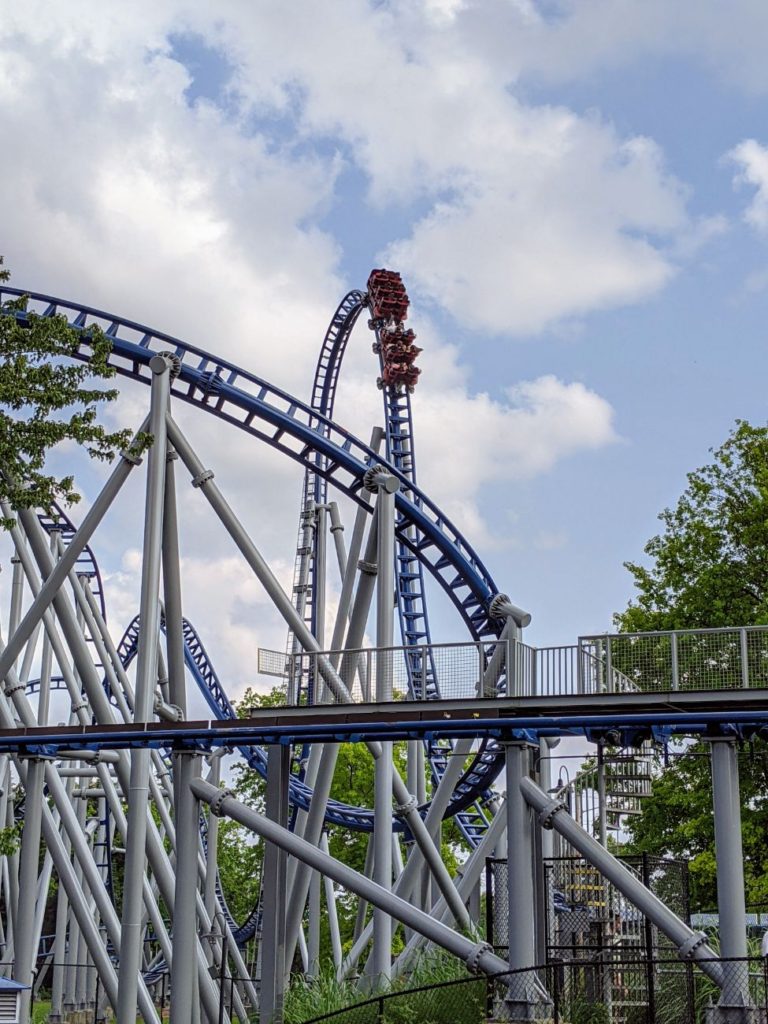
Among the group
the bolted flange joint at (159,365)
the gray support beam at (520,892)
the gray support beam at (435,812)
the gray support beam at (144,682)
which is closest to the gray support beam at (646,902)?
the gray support beam at (520,892)

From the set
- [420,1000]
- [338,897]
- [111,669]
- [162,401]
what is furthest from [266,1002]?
[338,897]

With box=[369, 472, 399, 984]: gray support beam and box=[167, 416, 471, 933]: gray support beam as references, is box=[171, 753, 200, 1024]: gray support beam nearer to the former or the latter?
box=[369, 472, 399, 984]: gray support beam

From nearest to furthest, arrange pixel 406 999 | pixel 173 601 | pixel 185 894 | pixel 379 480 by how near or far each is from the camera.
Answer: pixel 406 999, pixel 185 894, pixel 173 601, pixel 379 480

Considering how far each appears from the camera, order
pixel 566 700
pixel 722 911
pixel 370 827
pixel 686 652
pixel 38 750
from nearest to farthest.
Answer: pixel 722 911, pixel 566 700, pixel 38 750, pixel 686 652, pixel 370 827

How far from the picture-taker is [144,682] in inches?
723

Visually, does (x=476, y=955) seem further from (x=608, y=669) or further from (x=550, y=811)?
(x=608, y=669)

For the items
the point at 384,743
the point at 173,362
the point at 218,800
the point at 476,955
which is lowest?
→ the point at 476,955

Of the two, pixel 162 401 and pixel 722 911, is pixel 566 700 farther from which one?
pixel 162 401

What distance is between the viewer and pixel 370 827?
26.7 m

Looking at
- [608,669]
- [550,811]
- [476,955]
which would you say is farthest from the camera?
[608,669]

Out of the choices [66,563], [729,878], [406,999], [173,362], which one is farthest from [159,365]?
[729,878]

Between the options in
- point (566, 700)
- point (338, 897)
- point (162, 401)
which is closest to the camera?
point (566, 700)

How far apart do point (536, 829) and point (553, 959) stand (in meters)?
1.46

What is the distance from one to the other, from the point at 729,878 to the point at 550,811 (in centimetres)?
191
